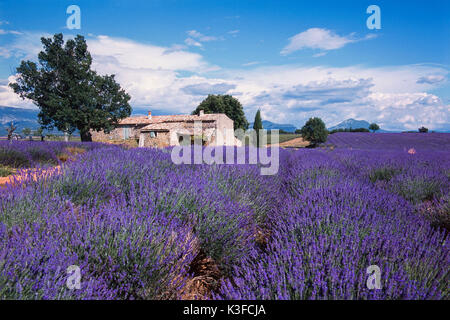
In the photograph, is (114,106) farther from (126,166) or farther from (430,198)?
(430,198)

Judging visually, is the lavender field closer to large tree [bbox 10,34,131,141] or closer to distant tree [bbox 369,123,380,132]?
large tree [bbox 10,34,131,141]

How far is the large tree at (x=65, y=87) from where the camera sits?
16094mm

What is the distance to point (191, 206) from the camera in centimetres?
201

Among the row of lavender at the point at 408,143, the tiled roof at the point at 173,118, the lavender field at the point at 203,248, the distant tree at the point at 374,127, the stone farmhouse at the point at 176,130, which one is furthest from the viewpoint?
the distant tree at the point at 374,127

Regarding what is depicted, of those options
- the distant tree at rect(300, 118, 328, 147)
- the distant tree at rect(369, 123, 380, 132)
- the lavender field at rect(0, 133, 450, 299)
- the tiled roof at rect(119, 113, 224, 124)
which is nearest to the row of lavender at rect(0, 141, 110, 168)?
the lavender field at rect(0, 133, 450, 299)

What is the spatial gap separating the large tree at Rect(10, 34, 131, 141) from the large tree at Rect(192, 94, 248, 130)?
17.1 m

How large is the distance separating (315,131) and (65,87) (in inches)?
853

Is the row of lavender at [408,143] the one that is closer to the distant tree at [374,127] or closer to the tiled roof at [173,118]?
the tiled roof at [173,118]

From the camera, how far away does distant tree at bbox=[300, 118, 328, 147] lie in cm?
2603

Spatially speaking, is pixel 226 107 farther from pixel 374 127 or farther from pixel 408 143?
pixel 374 127

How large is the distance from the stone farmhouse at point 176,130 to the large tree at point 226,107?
361 cm

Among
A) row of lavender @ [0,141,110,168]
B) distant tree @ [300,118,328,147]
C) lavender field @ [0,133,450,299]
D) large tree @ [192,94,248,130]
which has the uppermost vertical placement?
large tree @ [192,94,248,130]

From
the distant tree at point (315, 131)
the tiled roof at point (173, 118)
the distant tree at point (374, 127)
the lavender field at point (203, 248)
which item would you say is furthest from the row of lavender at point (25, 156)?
the distant tree at point (374, 127)
